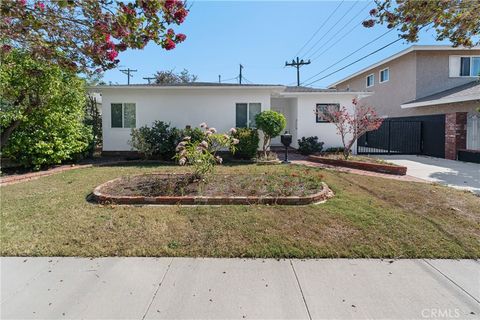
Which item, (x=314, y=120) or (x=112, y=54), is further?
(x=314, y=120)

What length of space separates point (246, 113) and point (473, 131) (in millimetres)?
9761

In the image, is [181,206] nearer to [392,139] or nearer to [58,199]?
[58,199]

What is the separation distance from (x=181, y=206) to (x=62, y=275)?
2.37m

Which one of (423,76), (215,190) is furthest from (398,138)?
(215,190)

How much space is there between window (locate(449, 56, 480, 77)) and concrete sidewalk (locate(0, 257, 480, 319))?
17.8 metres

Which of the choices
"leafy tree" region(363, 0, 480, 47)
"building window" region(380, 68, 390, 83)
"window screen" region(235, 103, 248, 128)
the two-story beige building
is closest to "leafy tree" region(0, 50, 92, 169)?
"window screen" region(235, 103, 248, 128)

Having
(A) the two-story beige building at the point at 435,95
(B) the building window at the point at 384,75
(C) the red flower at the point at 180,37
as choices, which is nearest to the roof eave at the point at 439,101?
(A) the two-story beige building at the point at 435,95

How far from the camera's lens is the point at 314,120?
14586mm

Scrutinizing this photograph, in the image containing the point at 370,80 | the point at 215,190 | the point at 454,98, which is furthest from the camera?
the point at 370,80

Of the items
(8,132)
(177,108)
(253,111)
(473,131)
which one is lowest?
(8,132)

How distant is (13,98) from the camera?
28.7ft

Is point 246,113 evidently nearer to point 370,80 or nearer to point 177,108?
point 177,108

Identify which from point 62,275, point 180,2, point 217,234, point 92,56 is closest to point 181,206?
point 217,234

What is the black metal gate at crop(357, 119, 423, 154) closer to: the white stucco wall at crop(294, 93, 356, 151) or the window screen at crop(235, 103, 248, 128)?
the white stucco wall at crop(294, 93, 356, 151)
